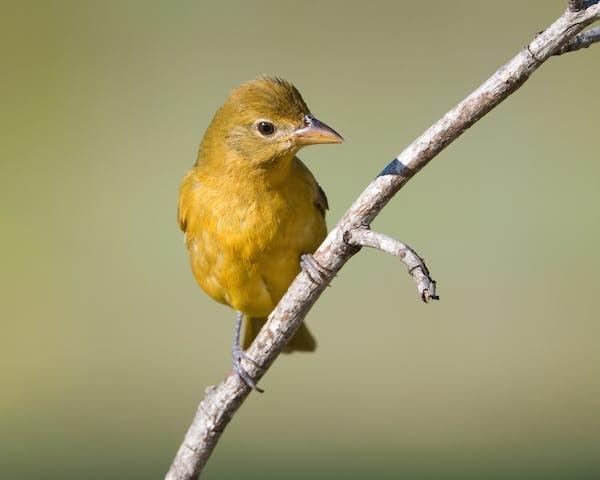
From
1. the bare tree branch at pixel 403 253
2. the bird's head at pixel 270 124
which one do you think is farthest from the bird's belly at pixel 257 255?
the bare tree branch at pixel 403 253

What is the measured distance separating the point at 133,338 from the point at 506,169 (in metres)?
2.79

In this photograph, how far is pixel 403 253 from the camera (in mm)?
2617

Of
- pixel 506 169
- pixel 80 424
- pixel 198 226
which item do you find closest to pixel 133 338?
pixel 80 424

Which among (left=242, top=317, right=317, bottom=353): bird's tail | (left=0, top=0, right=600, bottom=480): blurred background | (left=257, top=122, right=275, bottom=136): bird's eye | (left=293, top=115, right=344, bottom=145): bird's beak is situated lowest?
(left=242, top=317, right=317, bottom=353): bird's tail

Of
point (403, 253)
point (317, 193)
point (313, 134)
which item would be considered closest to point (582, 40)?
point (403, 253)

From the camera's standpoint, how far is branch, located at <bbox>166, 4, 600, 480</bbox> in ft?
8.50

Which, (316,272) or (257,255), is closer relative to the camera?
(316,272)

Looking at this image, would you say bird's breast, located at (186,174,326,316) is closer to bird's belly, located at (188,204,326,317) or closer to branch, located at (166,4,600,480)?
bird's belly, located at (188,204,326,317)

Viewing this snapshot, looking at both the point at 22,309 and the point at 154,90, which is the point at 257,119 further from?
the point at 154,90

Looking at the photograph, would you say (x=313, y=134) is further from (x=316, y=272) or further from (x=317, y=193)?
(x=316, y=272)

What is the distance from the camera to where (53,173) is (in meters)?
8.31

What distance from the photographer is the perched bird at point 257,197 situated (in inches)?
142

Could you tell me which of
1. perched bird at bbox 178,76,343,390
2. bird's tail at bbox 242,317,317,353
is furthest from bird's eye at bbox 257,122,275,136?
A: bird's tail at bbox 242,317,317,353

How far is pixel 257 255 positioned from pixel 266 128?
412 mm
